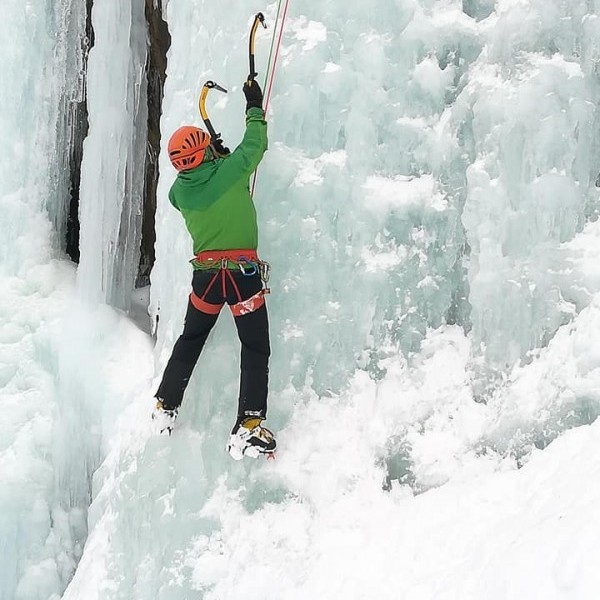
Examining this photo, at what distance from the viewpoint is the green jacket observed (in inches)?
121

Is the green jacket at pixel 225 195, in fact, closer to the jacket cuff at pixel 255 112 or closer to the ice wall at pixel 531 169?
the jacket cuff at pixel 255 112

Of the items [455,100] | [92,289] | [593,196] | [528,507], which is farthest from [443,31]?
[92,289]

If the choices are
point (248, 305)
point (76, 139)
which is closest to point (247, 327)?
point (248, 305)

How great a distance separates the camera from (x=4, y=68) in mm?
4723

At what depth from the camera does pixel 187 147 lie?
3102 millimetres

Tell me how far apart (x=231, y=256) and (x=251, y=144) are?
0.49 metres

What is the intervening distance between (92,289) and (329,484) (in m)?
2.13

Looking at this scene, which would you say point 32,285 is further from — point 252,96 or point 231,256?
point 252,96

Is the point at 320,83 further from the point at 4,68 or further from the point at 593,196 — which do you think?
the point at 4,68

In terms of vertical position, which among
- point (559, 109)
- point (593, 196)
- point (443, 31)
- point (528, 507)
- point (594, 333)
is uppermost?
point (443, 31)

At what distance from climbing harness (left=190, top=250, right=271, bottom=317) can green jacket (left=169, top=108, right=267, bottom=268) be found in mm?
31

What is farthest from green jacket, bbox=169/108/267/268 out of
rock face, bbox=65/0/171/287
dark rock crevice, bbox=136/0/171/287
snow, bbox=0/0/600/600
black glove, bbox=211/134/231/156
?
dark rock crevice, bbox=136/0/171/287

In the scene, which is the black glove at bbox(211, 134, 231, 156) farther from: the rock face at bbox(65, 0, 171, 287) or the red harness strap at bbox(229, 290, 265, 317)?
the rock face at bbox(65, 0, 171, 287)

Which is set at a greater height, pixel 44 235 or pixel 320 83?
pixel 320 83
